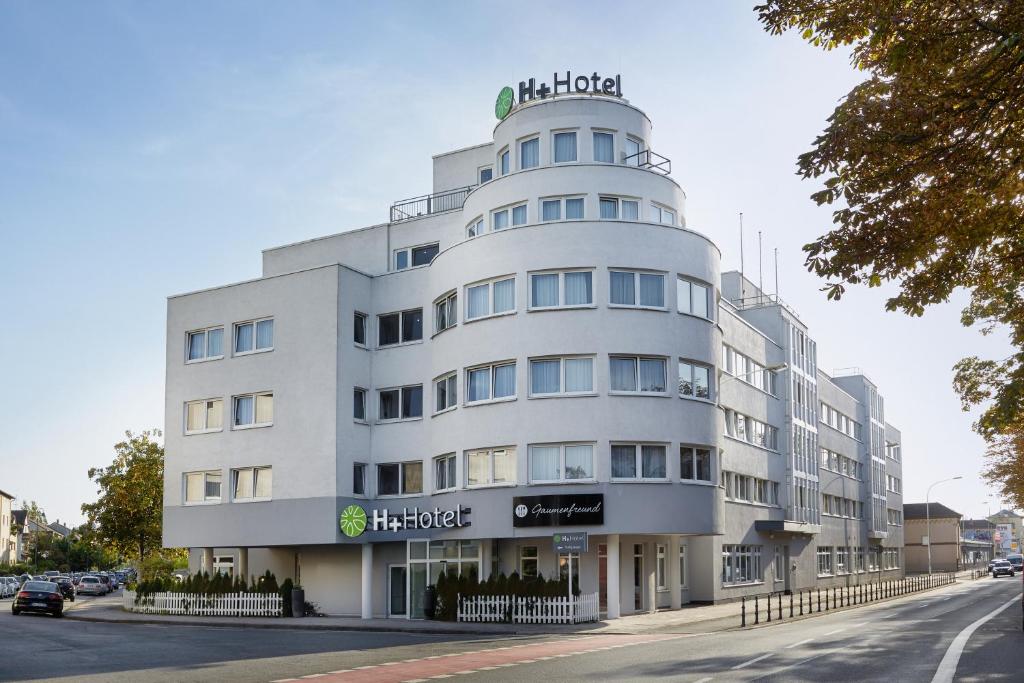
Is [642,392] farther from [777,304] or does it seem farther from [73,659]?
[777,304]

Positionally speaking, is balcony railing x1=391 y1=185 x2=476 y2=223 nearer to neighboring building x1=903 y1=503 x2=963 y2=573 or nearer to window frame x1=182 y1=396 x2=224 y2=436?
window frame x1=182 y1=396 x2=224 y2=436

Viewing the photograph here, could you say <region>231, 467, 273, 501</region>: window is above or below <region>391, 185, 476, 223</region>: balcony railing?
below

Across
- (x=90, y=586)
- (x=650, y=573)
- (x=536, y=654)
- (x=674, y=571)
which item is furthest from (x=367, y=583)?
(x=90, y=586)

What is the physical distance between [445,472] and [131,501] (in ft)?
111

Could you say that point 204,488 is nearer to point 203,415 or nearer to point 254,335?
point 203,415

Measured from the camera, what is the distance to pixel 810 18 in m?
11.3

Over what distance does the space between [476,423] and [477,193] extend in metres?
9.17

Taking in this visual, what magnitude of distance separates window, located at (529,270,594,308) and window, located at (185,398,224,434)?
51.1ft

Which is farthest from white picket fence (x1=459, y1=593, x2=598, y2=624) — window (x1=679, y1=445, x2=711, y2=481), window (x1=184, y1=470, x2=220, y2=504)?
window (x1=184, y1=470, x2=220, y2=504)

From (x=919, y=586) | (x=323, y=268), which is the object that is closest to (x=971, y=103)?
(x=323, y=268)

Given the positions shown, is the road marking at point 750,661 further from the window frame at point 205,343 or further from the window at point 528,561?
the window frame at point 205,343

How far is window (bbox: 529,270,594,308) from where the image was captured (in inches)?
1438

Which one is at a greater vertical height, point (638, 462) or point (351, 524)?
point (638, 462)

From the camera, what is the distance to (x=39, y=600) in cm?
4525
